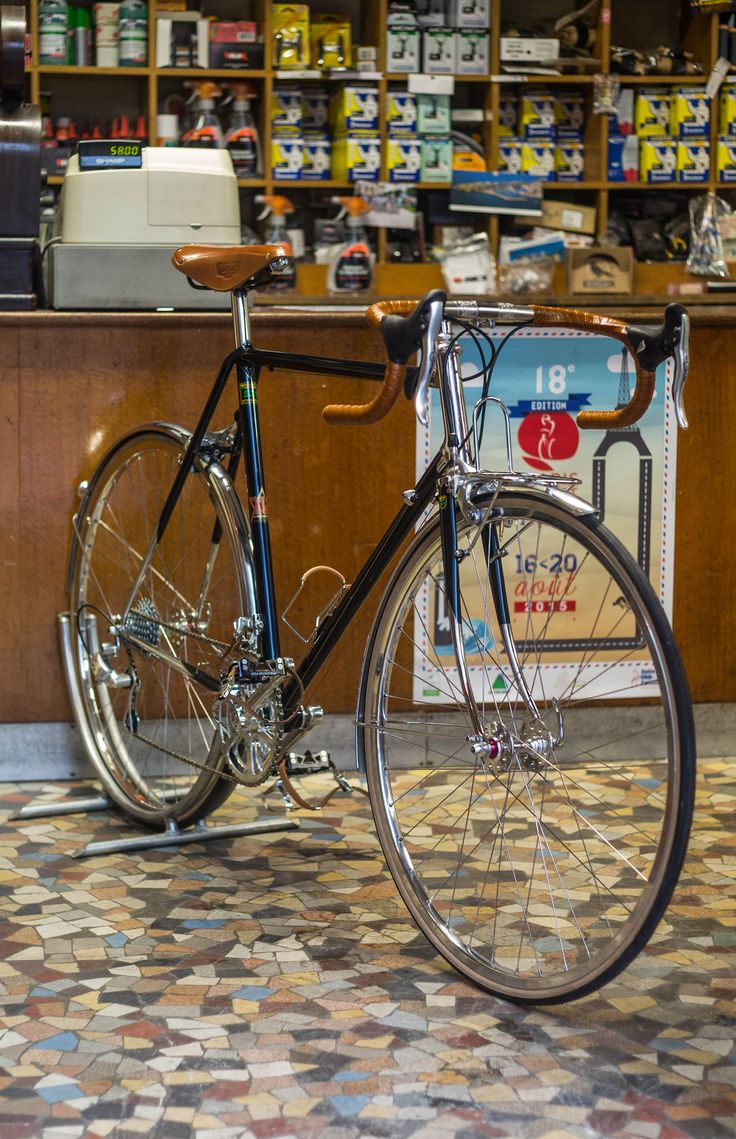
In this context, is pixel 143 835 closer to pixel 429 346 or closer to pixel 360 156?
pixel 429 346

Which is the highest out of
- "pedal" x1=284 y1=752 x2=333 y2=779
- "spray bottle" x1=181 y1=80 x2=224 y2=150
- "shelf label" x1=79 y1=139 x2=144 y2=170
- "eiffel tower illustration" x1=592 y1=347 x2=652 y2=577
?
"spray bottle" x1=181 y1=80 x2=224 y2=150

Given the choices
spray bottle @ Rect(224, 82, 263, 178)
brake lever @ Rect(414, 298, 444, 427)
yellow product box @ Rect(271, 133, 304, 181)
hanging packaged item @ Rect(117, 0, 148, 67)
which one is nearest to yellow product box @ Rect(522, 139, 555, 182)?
yellow product box @ Rect(271, 133, 304, 181)

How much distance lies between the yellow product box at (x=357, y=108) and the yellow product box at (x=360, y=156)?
1.3 inches

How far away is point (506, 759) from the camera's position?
6.20 ft

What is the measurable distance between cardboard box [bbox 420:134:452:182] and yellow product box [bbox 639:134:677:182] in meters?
0.85

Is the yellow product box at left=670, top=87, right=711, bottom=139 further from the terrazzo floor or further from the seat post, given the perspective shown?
the terrazzo floor

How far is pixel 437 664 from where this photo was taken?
271 cm

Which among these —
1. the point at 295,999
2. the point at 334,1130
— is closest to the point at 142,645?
the point at 295,999

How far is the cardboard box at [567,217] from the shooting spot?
589cm

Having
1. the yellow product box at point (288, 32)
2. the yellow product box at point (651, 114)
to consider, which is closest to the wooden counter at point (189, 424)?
the yellow product box at point (288, 32)

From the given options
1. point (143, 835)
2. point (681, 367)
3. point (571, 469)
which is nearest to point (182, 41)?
point (571, 469)

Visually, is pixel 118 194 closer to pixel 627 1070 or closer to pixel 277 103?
pixel 627 1070

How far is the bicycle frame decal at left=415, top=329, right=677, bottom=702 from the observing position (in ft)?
9.67

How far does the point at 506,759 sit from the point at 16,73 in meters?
1.92
